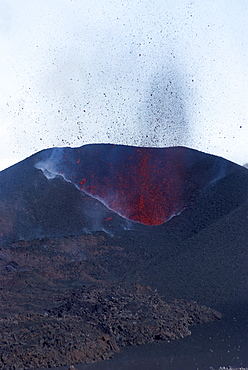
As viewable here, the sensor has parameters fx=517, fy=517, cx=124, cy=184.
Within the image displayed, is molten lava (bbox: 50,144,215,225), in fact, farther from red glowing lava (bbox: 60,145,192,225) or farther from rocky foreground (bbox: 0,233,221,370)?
rocky foreground (bbox: 0,233,221,370)

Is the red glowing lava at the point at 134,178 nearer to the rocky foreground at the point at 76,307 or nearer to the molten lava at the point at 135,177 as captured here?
the molten lava at the point at 135,177

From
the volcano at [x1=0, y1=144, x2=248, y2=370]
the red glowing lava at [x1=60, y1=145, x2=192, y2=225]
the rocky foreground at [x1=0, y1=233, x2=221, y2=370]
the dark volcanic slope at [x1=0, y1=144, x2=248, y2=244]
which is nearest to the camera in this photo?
the rocky foreground at [x1=0, y1=233, x2=221, y2=370]

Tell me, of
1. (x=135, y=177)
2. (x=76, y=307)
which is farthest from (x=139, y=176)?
(x=76, y=307)

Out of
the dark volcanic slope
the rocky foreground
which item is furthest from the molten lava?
the rocky foreground

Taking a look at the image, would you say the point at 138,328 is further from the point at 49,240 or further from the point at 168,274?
the point at 49,240

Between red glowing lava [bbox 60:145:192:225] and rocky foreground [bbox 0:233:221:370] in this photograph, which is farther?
red glowing lava [bbox 60:145:192:225]

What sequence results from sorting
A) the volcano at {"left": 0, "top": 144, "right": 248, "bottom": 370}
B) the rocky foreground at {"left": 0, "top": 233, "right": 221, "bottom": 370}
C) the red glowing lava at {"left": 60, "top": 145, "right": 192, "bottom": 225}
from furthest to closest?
1. the red glowing lava at {"left": 60, "top": 145, "right": 192, "bottom": 225}
2. the volcano at {"left": 0, "top": 144, "right": 248, "bottom": 370}
3. the rocky foreground at {"left": 0, "top": 233, "right": 221, "bottom": 370}

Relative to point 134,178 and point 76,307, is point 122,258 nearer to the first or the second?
point 76,307
